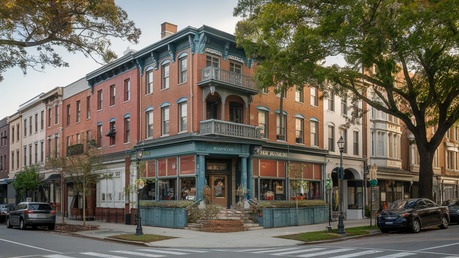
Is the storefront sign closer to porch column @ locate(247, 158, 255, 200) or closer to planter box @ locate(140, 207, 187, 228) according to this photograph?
porch column @ locate(247, 158, 255, 200)

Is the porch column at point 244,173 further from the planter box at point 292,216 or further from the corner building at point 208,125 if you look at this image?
the planter box at point 292,216

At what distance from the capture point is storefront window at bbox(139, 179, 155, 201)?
3066 centimetres

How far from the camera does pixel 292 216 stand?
27188mm

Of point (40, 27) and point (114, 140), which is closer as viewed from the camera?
point (40, 27)

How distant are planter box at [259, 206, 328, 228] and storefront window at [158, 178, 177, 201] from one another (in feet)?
20.6

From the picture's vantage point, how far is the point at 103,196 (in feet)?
117

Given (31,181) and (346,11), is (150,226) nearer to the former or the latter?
(346,11)

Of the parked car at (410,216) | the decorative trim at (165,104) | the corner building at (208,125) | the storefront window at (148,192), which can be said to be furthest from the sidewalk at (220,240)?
the decorative trim at (165,104)

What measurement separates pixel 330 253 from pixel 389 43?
1202 centimetres

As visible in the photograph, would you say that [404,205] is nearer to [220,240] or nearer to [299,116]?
[220,240]

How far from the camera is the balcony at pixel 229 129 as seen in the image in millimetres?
26688

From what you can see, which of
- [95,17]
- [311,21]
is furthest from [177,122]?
[95,17]

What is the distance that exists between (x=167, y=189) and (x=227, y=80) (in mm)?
7981

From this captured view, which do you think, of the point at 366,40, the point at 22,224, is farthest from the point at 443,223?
the point at 22,224
